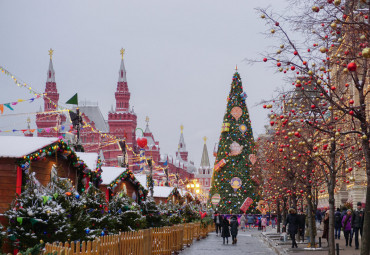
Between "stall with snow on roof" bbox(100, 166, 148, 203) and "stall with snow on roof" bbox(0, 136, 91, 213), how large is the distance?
718cm

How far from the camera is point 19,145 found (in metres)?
17.2

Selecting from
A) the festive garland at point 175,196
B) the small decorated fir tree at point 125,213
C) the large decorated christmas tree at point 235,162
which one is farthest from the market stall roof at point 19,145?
the large decorated christmas tree at point 235,162

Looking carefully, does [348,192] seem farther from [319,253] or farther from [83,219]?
[83,219]

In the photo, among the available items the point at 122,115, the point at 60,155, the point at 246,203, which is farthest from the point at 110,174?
the point at 122,115

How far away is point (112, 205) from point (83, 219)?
523 centimetres

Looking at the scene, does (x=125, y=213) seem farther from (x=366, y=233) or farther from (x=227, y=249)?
(x=366, y=233)

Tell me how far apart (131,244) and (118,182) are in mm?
13523

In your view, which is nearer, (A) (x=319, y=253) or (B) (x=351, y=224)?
(A) (x=319, y=253)

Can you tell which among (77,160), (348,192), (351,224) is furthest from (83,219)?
(348,192)

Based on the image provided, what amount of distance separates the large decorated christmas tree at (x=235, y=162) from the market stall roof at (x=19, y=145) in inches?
1574

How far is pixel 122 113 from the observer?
5049 inches

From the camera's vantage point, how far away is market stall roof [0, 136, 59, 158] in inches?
646

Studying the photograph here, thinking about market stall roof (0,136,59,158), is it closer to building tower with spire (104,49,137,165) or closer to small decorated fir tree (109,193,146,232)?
small decorated fir tree (109,193,146,232)

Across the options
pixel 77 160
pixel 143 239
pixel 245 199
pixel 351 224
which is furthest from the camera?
pixel 245 199
